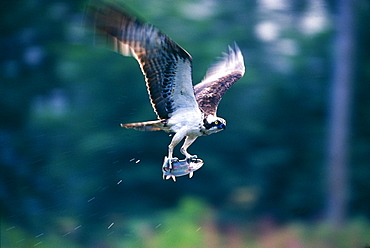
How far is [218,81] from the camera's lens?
201 inches

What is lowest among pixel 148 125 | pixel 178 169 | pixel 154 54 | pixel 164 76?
pixel 178 169

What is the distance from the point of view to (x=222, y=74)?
5.54 metres

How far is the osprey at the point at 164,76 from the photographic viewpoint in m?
3.65

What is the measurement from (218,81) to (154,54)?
130 cm

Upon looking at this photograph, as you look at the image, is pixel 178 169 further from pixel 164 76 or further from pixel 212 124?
pixel 164 76

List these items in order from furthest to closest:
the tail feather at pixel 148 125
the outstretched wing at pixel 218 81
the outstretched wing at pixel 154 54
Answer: the outstretched wing at pixel 218 81, the tail feather at pixel 148 125, the outstretched wing at pixel 154 54

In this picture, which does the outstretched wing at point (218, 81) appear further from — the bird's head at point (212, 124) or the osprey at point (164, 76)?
the bird's head at point (212, 124)

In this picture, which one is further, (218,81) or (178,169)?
(218,81)

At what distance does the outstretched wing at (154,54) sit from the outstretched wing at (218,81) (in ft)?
1.10

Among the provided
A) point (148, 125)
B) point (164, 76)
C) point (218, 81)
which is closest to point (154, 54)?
point (164, 76)

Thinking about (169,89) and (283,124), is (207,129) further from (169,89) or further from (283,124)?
(283,124)

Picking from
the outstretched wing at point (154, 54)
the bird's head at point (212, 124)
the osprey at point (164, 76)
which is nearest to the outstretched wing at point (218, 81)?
the osprey at point (164, 76)

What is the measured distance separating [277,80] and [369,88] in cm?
144

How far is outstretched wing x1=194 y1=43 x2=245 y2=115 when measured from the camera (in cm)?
475
